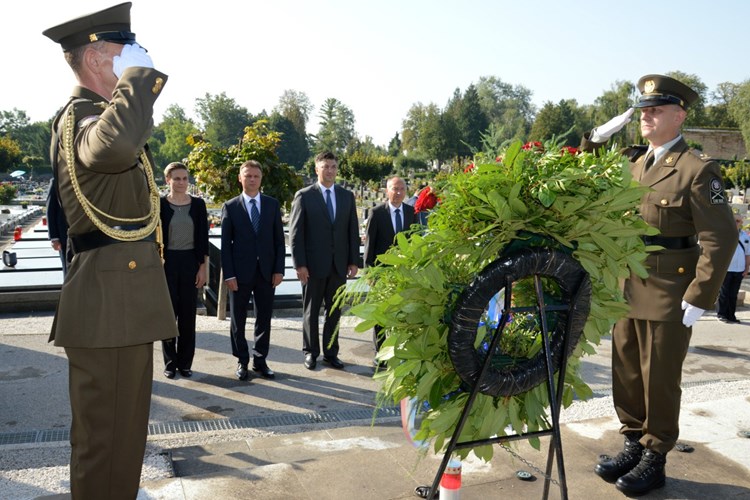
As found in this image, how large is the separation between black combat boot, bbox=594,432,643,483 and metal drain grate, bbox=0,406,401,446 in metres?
1.77

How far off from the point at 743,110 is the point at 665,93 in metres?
79.8

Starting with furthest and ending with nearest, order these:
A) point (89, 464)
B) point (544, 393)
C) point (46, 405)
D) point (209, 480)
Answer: point (46, 405)
point (209, 480)
point (544, 393)
point (89, 464)

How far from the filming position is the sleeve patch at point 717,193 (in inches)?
144

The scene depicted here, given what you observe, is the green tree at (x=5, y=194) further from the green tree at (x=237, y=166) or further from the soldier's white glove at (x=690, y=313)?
the soldier's white glove at (x=690, y=313)

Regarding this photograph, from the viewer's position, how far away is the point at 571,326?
2.85m

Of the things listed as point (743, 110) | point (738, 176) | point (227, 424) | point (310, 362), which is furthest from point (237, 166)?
point (743, 110)

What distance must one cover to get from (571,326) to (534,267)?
1.29ft

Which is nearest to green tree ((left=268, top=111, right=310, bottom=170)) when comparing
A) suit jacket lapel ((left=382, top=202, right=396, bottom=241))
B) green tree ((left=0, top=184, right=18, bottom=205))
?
green tree ((left=0, top=184, right=18, bottom=205))

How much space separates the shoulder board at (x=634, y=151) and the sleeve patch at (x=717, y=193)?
2.31 ft

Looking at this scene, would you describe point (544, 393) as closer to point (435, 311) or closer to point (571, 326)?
point (571, 326)

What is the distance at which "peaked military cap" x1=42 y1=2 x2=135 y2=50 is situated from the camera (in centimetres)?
256

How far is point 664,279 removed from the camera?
3824 millimetres

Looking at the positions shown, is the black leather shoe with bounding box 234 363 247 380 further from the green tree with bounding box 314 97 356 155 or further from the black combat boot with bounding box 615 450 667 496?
the green tree with bounding box 314 97 356 155

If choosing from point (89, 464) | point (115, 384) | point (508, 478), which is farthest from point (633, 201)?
point (89, 464)
